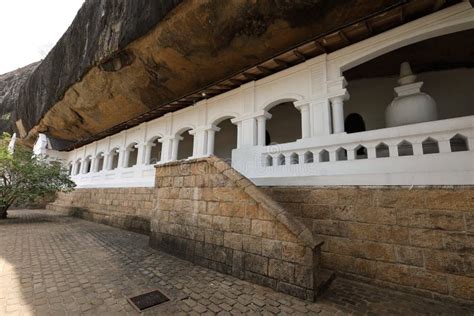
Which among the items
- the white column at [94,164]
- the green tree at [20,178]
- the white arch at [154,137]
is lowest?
the green tree at [20,178]

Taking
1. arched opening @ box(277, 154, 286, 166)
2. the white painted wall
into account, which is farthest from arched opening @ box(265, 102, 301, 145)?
arched opening @ box(277, 154, 286, 166)

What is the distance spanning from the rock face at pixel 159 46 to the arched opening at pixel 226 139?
3195mm

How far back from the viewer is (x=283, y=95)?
6273mm

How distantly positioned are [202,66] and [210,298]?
23.8 ft

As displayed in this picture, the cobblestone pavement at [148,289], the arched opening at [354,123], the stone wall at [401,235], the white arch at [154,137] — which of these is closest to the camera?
the cobblestone pavement at [148,289]

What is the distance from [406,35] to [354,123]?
3902 mm

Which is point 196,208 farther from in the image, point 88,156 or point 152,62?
point 88,156

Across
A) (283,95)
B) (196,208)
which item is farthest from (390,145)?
(196,208)

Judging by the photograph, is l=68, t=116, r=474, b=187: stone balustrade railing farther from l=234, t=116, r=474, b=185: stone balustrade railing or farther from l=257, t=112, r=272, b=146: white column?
l=257, t=112, r=272, b=146: white column

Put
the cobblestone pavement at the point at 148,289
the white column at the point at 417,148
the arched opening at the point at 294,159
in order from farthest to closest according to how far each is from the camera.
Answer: the arched opening at the point at 294,159, the white column at the point at 417,148, the cobblestone pavement at the point at 148,289

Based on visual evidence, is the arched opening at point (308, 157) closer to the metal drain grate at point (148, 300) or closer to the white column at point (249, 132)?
the white column at point (249, 132)

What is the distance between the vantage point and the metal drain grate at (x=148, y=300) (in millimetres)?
2964

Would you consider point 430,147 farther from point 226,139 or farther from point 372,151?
point 226,139

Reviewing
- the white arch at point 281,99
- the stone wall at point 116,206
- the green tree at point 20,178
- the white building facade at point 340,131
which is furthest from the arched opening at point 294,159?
the green tree at point 20,178
